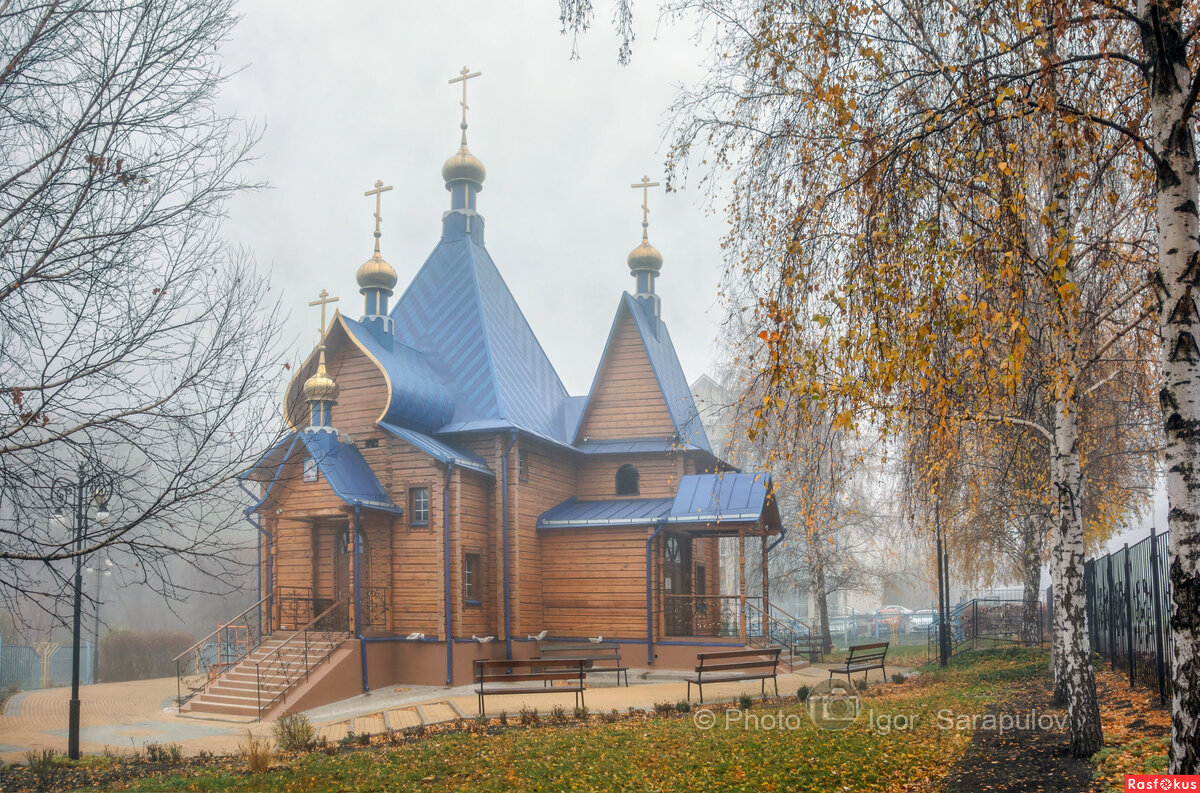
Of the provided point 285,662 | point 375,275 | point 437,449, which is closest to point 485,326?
point 375,275

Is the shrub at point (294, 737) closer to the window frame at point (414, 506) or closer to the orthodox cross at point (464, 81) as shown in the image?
the window frame at point (414, 506)

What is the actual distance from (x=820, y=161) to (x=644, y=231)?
23.0 metres

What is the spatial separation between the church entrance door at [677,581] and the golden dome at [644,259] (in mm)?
8895

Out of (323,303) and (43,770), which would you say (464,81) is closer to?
(323,303)

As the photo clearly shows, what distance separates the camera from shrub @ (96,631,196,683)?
91.6 ft

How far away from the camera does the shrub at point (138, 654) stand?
2791 centimetres

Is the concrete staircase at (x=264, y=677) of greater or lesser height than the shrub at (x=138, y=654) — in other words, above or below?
above

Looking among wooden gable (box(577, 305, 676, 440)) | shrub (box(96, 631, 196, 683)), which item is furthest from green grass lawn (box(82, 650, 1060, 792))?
shrub (box(96, 631, 196, 683))

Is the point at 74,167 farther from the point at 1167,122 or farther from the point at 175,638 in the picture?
the point at 175,638

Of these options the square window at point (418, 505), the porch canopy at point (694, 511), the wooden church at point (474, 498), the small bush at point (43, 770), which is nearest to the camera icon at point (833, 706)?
the wooden church at point (474, 498)

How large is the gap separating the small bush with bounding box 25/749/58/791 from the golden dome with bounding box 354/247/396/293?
537 inches

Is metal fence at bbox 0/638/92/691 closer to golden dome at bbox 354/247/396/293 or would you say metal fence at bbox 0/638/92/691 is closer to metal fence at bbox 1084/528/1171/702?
golden dome at bbox 354/247/396/293

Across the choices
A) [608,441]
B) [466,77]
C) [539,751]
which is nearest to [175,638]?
[608,441]

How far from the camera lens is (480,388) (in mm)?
22797
